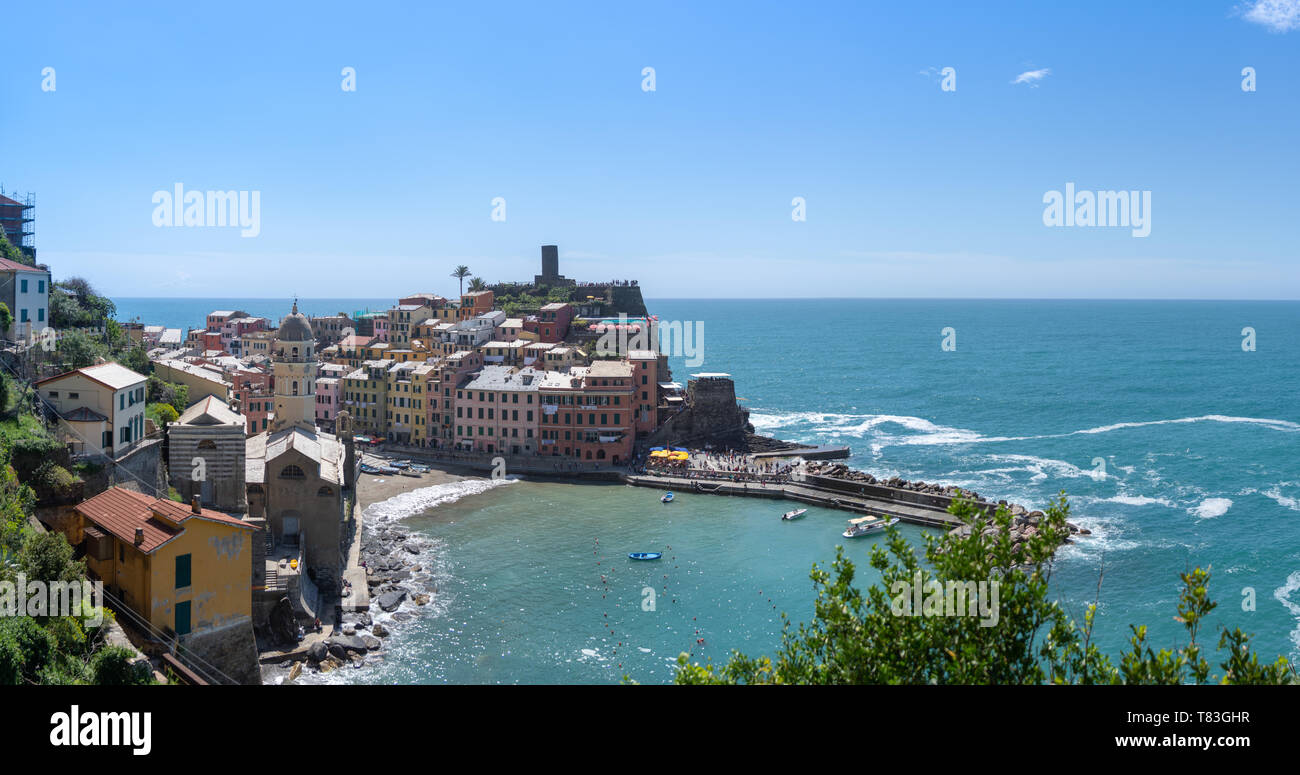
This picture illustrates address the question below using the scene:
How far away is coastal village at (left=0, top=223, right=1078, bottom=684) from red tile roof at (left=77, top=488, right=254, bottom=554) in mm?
97

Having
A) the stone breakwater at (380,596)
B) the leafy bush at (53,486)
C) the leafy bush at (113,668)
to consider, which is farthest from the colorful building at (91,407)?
the leafy bush at (113,668)

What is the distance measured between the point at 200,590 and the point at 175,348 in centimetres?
8404

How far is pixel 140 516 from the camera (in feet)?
93.9

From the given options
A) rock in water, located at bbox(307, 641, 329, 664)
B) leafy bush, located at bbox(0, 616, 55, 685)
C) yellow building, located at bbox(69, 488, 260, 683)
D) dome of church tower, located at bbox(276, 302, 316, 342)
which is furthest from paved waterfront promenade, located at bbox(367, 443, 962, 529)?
leafy bush, located at bbox(0, 616, 55, 685)

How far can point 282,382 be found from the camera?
165 ft

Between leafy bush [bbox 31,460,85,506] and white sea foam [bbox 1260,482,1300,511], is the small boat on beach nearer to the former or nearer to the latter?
white sea foam [bbox 1260,482,1300,511]

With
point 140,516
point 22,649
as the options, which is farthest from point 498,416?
point 22,649

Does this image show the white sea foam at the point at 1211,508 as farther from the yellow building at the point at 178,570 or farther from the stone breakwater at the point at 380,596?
the yellow building at the point at 178,570

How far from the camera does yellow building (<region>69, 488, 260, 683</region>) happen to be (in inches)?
1069

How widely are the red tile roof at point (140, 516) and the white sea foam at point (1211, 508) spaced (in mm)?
61294

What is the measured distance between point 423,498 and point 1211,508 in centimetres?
5747
